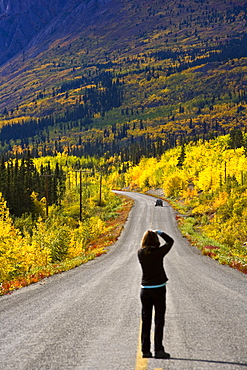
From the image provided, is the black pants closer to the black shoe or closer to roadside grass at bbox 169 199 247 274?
the black shoe

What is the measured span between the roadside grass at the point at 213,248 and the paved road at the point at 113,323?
4420mm

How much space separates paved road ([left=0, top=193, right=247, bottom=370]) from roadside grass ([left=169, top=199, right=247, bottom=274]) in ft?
14.5

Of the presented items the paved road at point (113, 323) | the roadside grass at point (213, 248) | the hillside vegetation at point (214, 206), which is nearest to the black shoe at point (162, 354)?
the paved road at point (113, 323)

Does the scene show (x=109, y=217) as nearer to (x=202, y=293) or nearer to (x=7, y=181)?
(x=7, y=181)

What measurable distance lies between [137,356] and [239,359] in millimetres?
1796

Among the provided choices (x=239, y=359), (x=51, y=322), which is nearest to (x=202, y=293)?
(x=51, y=322)

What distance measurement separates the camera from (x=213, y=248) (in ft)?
113

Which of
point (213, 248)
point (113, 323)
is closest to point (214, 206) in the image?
point (213, 248)

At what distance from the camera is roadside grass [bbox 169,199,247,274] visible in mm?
25106

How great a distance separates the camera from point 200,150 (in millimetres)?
135375

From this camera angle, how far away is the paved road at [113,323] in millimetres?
7941

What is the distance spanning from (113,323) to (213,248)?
81.4ft

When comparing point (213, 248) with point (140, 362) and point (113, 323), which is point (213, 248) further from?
point (140, 362)

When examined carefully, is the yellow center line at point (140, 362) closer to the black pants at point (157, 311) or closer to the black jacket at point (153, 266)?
the black pants at point (157, 311)
